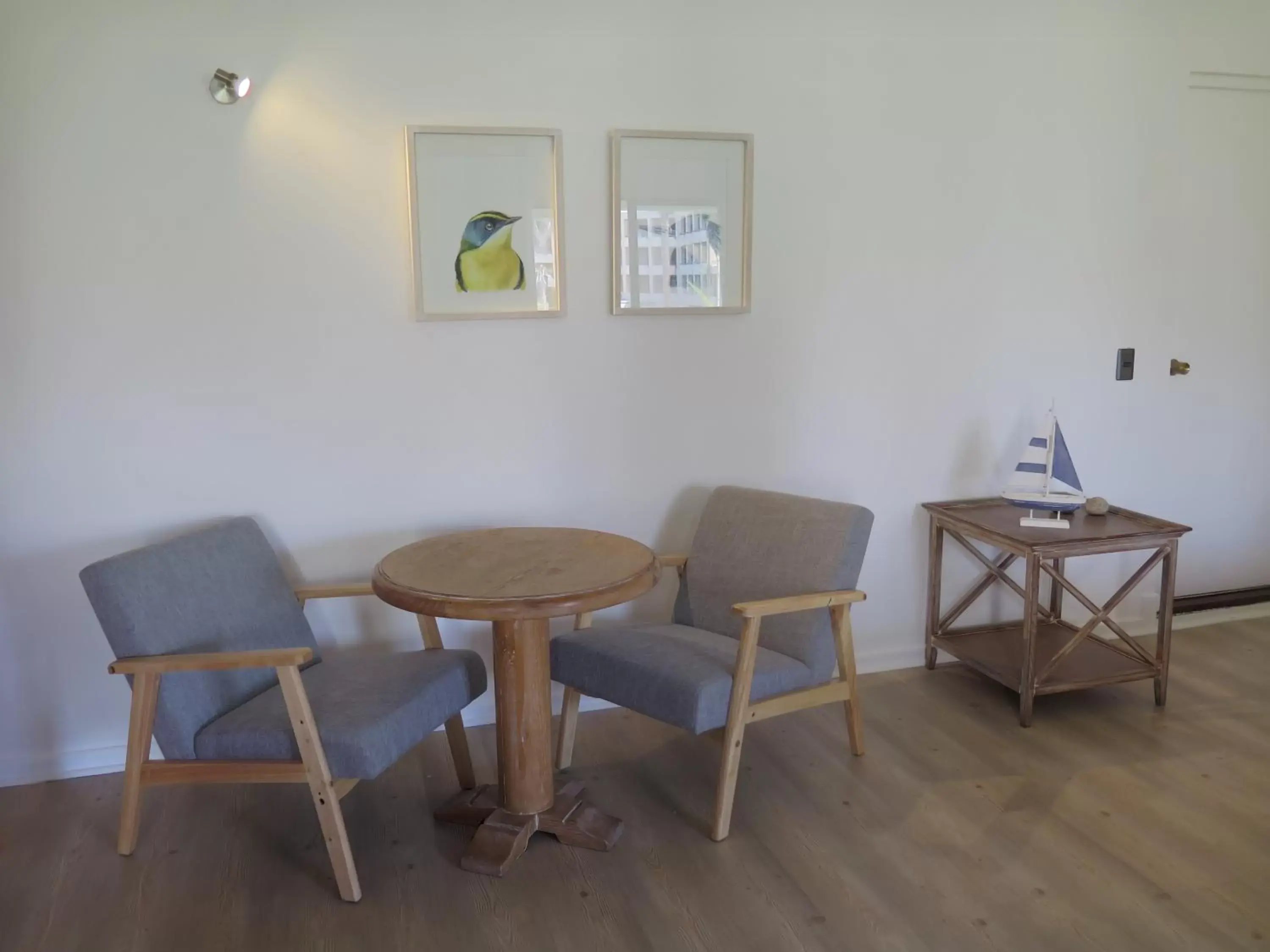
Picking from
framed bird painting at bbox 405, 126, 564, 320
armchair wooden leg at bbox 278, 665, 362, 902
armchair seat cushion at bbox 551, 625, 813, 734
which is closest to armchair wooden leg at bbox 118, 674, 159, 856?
armchair wooden leg at bbox 278, 665, 362, 902

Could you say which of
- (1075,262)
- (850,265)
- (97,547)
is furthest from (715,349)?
(97,547)

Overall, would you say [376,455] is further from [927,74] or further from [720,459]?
[927,74]

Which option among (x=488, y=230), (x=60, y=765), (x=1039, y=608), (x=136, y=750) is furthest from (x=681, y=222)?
(x=60, y=765)

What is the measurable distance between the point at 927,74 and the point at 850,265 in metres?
0.69

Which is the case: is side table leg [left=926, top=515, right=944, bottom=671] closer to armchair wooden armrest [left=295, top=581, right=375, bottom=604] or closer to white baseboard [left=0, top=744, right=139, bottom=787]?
armchair wooden armrest [left=295, top=581, right=375, bottom=604]

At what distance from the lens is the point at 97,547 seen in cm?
271

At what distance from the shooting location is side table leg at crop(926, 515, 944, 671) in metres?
3.37

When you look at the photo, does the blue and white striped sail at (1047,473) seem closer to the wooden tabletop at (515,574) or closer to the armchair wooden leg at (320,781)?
the wooden tabletop at (515,574)

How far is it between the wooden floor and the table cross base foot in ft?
0.12

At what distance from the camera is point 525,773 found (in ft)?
7.72

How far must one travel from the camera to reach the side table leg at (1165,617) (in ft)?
10.0

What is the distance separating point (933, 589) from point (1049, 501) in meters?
0.50

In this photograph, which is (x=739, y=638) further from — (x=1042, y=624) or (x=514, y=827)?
(x=1042, y=624)

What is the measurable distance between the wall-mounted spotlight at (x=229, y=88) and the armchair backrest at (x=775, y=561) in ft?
5.91
